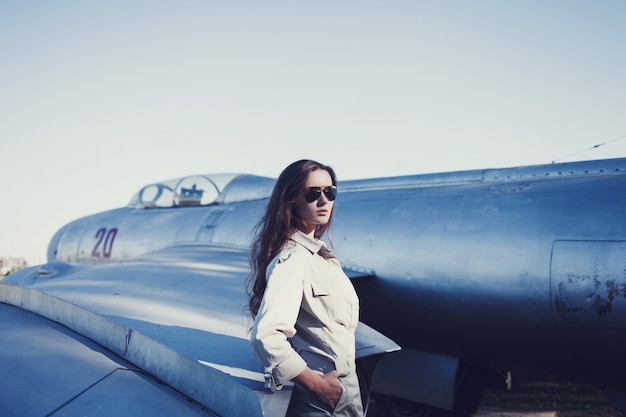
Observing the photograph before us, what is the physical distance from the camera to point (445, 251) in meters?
4.74

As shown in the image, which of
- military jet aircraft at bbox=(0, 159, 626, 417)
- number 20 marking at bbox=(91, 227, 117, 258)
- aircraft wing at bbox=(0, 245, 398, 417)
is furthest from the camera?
number 20 marking at bbox=(91, 227, 117, 258)

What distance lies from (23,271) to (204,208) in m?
3.35

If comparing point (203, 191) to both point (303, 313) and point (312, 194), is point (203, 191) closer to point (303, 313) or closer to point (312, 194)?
point (312, 194)

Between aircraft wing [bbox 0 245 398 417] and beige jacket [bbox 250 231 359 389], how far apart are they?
0.22 meters

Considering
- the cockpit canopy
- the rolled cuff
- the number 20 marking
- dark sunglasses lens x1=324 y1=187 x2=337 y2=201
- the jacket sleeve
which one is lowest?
the number 20 marking

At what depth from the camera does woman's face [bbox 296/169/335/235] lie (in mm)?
2062

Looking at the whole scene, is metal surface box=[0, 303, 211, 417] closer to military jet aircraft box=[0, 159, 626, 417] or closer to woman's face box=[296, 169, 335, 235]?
military jet aircraft box=[0, 159, 626, 417]

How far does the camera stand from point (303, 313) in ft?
6.44

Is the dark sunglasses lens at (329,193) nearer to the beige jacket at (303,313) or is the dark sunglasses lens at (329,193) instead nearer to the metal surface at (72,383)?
the beige jacket at (303,313)

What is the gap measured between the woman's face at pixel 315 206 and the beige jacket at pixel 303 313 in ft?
0.31

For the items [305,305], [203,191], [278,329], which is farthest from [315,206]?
[203,191]

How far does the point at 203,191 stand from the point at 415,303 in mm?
4583

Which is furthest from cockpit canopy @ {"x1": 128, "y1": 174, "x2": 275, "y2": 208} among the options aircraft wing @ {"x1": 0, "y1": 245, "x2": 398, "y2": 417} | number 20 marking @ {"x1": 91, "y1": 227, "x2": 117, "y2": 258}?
aircraft wing @ {"x1": 0, "y1": 245, "x2": 398, "y2": 417}

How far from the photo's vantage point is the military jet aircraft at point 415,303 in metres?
2.29
